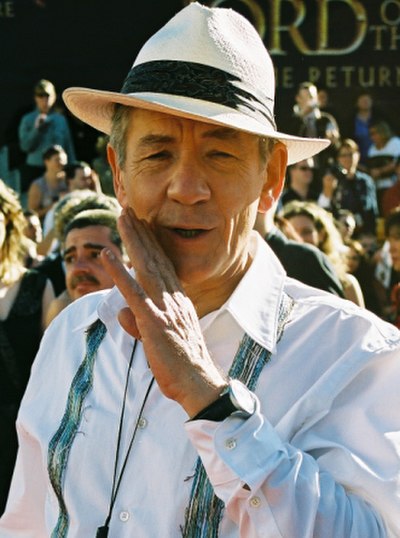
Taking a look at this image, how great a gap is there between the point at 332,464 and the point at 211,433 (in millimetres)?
272

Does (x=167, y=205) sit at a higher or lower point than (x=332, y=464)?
higher

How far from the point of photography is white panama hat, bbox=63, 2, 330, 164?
8.26 ft

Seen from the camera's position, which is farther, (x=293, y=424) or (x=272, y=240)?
(x=272, y=240)

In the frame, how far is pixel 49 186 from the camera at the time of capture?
12.8 meters

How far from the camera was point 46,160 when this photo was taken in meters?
13.1

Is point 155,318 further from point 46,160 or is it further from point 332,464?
point 46,160

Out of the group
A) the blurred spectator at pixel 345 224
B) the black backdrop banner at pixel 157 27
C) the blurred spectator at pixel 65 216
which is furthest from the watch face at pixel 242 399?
the black backdrop banner at pixel 157 27

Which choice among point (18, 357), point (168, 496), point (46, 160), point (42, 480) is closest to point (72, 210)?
point (18, 357)

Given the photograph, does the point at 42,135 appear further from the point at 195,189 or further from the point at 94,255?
the point at 195,189

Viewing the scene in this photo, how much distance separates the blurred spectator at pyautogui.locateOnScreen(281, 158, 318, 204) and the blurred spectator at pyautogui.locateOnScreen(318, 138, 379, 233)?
21 centimetres

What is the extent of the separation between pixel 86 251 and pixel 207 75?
288 cm

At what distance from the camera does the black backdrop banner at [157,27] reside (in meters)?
15.8

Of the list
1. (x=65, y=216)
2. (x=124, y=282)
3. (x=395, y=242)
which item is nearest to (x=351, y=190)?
(x=395, y=242)

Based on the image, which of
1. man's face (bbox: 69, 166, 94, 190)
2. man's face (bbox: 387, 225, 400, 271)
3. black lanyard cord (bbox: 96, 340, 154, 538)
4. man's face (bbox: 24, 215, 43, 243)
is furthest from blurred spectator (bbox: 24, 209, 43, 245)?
black lanyard cord (bbox: 96, 340, 154, 538)
